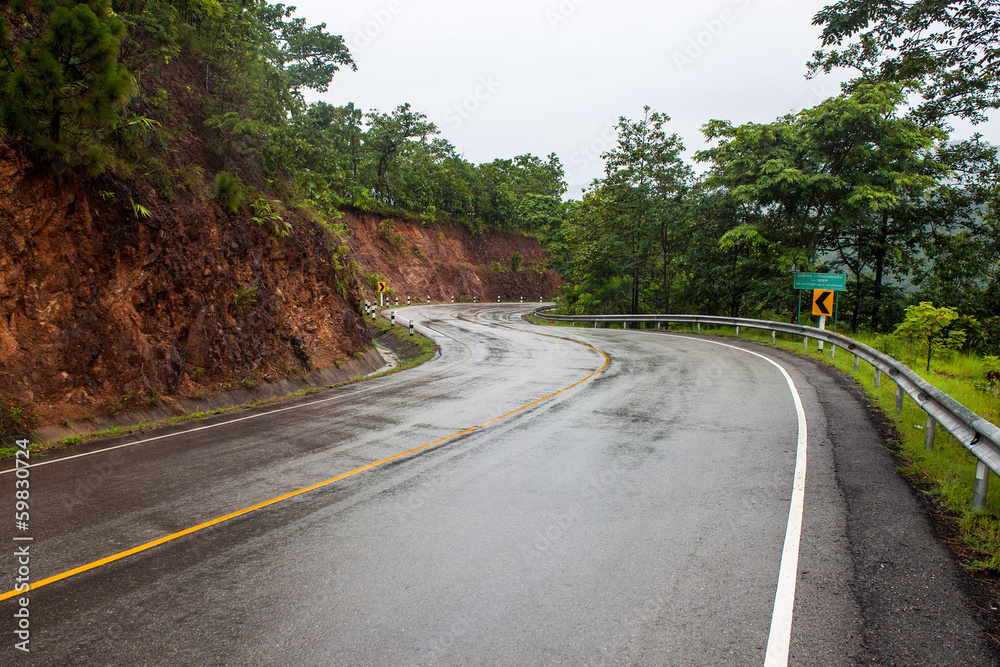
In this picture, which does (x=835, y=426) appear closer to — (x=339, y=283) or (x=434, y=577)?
(x=434, y=577)

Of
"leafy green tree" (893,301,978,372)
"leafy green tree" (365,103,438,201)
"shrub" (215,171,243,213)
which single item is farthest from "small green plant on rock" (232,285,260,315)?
"leafy green tree" (365,103,438,201)

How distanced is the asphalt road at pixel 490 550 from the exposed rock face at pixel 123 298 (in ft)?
6.65

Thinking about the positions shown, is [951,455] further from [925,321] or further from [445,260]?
[445,260]

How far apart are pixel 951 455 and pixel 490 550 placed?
19.3ft

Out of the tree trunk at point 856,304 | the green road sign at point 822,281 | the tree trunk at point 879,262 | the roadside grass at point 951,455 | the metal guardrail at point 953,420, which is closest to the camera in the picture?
the roadside grass at point 951,455

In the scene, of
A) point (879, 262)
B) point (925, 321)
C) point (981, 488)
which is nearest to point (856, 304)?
point (879, 262)

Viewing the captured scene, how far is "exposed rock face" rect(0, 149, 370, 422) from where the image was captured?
8844mm

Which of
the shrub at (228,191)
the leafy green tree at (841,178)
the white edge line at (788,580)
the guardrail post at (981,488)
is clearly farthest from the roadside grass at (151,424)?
the leafy green tree at (841,178)

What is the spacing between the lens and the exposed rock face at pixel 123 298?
8.84 m

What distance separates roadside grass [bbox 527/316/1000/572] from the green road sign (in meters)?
3.85

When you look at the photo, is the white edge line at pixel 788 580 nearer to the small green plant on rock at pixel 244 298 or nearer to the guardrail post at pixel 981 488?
the guardrail post at pixel 981 488

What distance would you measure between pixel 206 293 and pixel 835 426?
12408 mm

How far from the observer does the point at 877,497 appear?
5.51 meters

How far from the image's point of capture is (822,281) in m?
19.1
